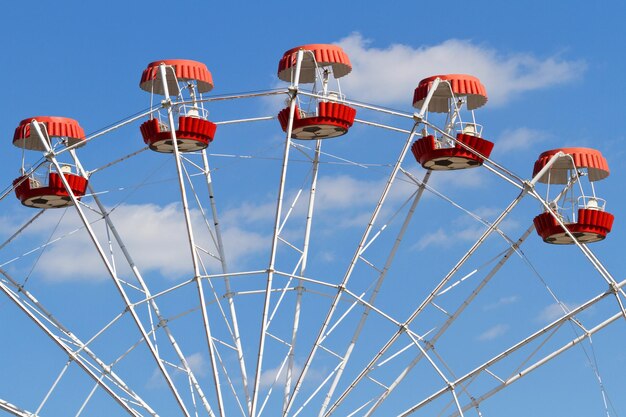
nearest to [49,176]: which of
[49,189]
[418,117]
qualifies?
[49,189]

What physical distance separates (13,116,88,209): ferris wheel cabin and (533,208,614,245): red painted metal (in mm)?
21019

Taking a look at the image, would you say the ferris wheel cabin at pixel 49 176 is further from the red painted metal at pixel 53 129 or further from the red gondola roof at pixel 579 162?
the red gondola roof at pixel 579 162

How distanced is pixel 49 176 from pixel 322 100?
42.7ft

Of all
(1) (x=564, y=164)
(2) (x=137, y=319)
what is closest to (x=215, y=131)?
(2) (x=137, y=319)

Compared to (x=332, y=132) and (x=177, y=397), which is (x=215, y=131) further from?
(x=177, y=397)

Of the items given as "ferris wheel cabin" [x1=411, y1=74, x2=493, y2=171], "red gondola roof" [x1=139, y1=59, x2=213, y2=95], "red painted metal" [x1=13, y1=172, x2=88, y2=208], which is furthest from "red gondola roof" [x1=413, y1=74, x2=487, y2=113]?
"red painted metal" [x1=13, y1=172, x2=88, y2=208]

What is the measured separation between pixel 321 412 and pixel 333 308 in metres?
4.64

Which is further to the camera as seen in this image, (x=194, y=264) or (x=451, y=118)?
(x=451, y=118)

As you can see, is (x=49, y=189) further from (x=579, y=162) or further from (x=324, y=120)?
(x=579, y=162)

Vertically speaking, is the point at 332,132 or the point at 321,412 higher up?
the point at 332,132

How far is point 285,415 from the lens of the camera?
220ft

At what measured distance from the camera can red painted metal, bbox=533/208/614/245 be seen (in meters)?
72.9

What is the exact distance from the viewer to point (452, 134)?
234 feet

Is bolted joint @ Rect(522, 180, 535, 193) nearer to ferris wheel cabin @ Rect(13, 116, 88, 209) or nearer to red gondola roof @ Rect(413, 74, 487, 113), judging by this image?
red gondola roof @ Rect(413, 74, 487, 113)
